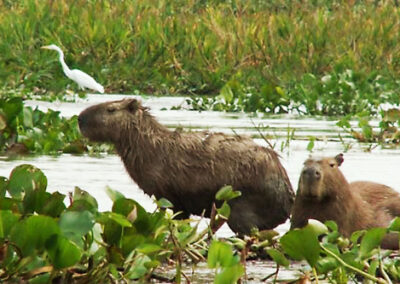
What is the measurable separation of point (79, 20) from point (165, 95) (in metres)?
2.37

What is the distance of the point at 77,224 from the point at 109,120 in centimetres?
321

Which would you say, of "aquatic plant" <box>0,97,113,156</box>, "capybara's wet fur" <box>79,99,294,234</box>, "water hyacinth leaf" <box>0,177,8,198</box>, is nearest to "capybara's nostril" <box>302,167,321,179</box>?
"capybara's wet fur" <box>79,99,294,234</box>

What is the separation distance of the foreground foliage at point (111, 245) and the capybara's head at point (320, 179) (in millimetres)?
647

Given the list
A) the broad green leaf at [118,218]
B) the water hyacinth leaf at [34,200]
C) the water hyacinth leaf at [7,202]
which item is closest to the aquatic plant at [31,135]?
the water hyacinth leaf at [34,200]

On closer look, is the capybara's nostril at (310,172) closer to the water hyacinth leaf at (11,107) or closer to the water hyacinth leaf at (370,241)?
the water hyacinth leaf at (370,241)

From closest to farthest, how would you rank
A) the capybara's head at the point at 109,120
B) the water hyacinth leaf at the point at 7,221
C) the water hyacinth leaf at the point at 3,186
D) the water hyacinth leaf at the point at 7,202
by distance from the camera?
the water hyacinth leaf at the point at 7,221, the water hyacinth leaf at the point at 7,202, the water hyacinth leaf at the point at 3,186, the capybara's head at the point at 109,120

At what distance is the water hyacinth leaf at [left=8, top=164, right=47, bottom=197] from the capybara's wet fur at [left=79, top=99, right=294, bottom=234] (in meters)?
1.96

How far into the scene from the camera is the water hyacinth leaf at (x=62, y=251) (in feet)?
17.6

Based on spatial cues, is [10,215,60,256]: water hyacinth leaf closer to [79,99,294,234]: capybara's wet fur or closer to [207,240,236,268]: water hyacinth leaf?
[207,240,236,268]: water hyacinth leaf

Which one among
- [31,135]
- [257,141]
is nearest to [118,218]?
[31,135]

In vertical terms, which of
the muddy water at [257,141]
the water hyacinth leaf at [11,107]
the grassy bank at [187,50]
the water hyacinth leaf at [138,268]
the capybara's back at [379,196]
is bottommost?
Answer: the grassy bank at [187,50]

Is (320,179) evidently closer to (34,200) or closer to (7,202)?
(34,200)

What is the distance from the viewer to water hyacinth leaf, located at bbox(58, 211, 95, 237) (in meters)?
5.51

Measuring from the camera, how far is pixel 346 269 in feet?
19.2
